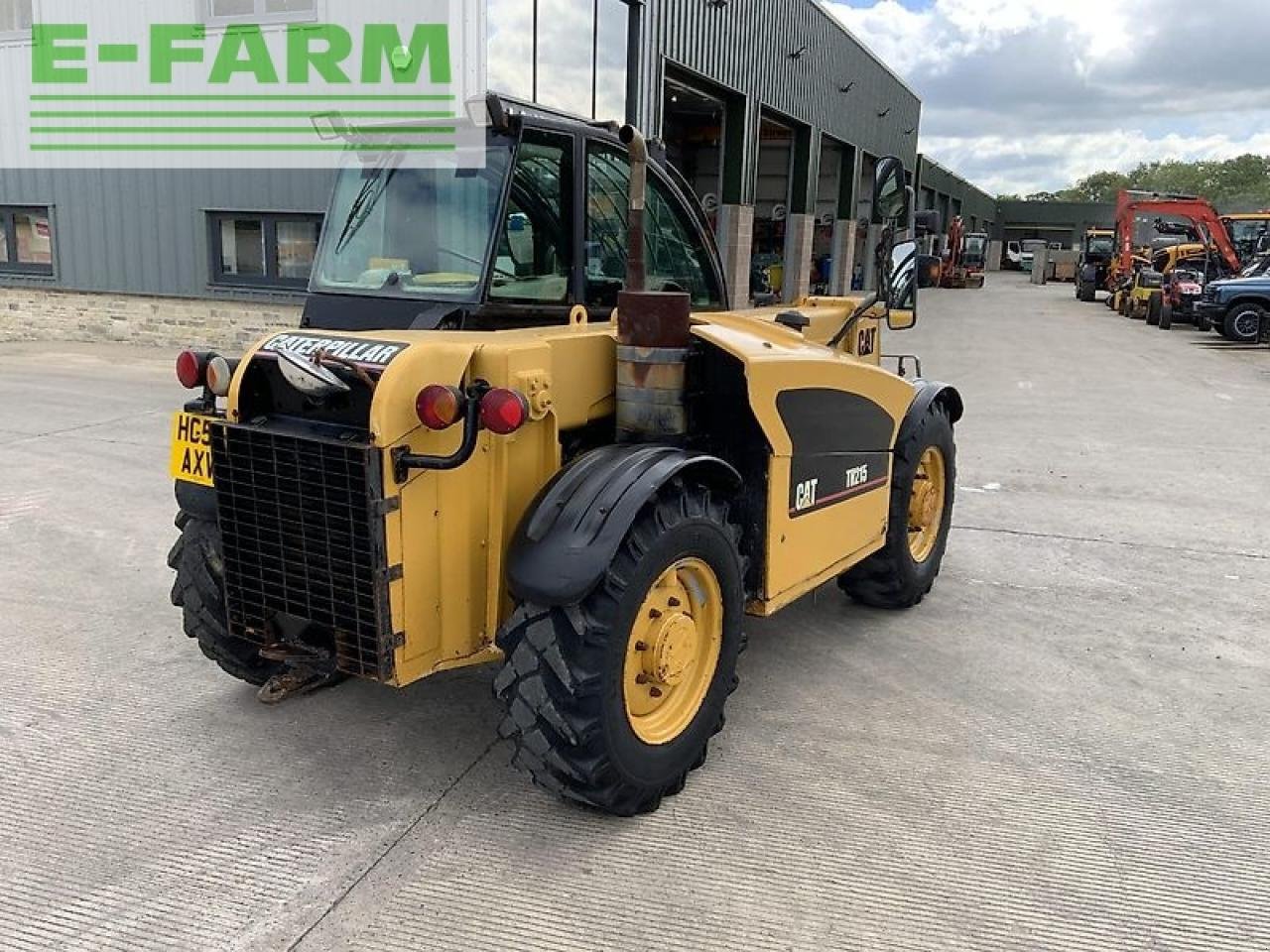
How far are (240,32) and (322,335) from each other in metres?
11.7

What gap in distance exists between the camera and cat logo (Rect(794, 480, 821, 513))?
13.0 feet

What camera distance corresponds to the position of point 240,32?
42.7 ft

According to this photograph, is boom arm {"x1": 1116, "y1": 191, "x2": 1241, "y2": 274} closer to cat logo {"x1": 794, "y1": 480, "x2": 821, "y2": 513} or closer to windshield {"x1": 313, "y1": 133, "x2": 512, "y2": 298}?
cat logo {"x1": 794, "y1": 480, "x2": 821, "y2": 513}

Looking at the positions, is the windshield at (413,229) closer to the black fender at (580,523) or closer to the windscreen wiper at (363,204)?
the windscreen wiper at (363,204)

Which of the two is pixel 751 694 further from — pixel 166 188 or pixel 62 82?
pixel 62 82

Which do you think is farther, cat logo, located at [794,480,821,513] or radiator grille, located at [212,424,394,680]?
cat logo, located at [794,480,821,513]

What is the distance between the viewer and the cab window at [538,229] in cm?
349

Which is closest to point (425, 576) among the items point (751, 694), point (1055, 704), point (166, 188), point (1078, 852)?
point (751, 694)

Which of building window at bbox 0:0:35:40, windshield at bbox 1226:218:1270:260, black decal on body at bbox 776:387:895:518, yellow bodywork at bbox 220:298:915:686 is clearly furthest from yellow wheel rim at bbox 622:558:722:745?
windshield at bbox 1226:218:1270:260

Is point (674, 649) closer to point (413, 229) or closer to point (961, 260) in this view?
point (413, 229)

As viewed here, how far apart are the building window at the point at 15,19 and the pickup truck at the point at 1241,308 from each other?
21238 mm

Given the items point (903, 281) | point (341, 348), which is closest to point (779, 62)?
point (903, 281)

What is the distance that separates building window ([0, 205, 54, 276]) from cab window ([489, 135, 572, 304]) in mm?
15071

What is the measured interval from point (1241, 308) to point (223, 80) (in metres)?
18.5
